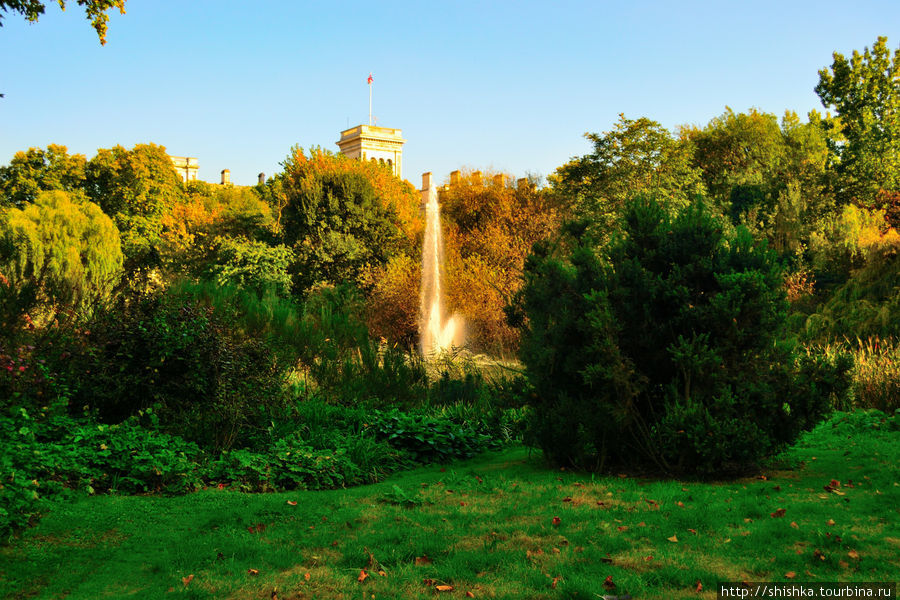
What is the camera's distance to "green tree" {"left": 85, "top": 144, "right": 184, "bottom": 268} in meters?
42.6

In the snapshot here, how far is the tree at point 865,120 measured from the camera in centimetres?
3198

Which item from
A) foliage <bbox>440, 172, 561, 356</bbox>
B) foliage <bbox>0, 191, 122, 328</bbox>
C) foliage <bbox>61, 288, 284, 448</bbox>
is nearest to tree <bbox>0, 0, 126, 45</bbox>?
foliage <bbox>61, 288, 284, 448</bbox>

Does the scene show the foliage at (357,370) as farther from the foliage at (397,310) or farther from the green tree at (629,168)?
the green tree at (629,168)

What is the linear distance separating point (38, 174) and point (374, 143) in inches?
2112

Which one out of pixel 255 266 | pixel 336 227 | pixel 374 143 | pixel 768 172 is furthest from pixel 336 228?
pixel 374 143

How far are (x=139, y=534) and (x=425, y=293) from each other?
16711 millimetres

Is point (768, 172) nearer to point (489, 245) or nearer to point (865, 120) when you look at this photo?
point (865, 120)

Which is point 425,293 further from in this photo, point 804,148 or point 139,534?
point 804,148

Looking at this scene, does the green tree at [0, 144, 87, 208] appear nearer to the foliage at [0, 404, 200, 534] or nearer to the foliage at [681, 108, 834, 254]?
the foliage at [681, 108, 834, 254]

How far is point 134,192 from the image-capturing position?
142 feet

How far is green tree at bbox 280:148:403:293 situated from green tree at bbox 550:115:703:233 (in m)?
9.28

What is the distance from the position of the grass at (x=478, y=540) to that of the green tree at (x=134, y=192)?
41.1m

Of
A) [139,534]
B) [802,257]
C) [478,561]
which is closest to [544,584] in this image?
[478,561]

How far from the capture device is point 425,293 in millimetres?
21219
